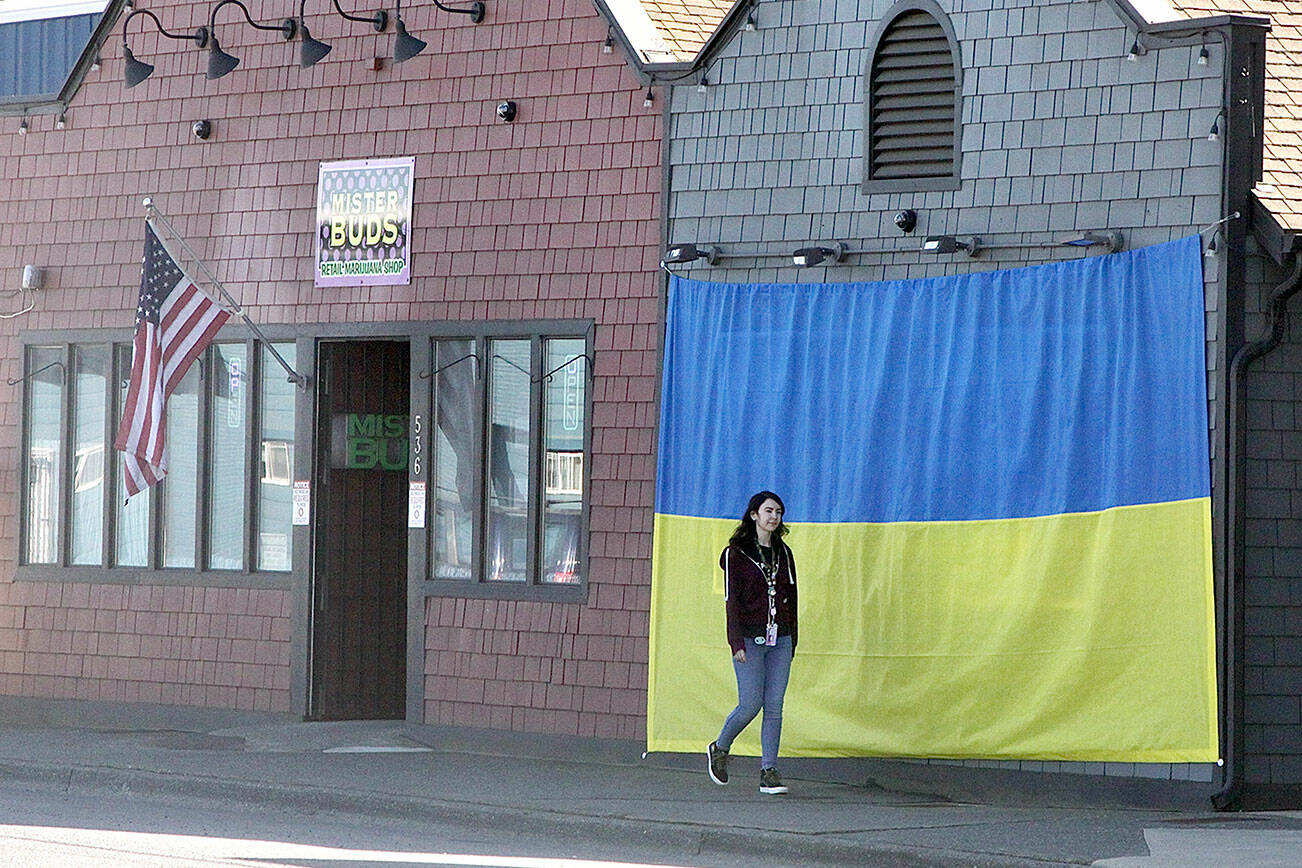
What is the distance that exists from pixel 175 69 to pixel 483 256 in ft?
10.5

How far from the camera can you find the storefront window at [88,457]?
1686 centimetres

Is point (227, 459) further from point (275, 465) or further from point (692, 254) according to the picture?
point (692, 254)

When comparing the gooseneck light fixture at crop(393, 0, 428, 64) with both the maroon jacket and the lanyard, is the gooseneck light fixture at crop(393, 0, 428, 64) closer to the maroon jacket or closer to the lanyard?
the maroon jacket

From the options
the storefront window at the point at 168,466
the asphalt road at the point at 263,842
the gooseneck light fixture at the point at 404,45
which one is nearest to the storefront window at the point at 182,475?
the storefront window at the point at 168,466

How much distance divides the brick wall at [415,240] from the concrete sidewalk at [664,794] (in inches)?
20.5

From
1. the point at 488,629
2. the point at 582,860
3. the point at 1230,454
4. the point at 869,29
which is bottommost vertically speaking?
the point at 582,860

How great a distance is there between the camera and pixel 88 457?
666 inches

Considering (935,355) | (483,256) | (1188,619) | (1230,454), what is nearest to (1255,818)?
(1188,619)

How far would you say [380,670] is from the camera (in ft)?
53.4

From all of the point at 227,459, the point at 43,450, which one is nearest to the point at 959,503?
the point at 227,459

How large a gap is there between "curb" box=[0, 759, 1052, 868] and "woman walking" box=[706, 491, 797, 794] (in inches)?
51.6

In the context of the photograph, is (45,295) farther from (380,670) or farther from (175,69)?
(380,670)

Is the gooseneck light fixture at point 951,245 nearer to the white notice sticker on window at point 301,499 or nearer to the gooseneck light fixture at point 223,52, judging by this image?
the white notice sticker on window at point 301,499

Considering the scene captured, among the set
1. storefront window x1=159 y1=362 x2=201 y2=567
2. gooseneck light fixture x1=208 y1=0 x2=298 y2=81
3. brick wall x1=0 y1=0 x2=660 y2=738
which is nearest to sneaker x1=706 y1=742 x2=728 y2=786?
brick wall x1=0 y1=0 x2=660 y2=738
